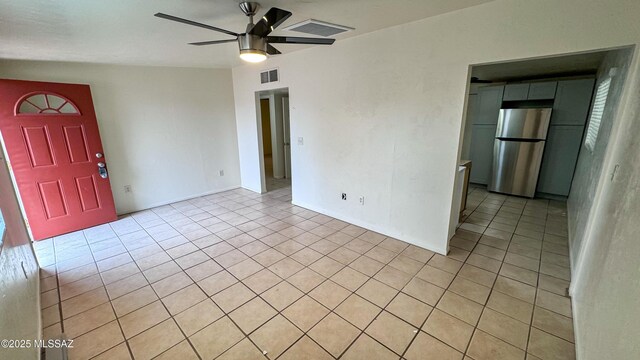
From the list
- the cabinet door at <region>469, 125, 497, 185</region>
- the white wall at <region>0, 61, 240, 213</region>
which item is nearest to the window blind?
the cabinet door at <region>469, 125, 497, 185</region>

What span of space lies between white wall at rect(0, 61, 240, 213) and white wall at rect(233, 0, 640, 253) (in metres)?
1.41

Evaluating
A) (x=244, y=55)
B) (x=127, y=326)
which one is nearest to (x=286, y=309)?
(x=127, y=326)

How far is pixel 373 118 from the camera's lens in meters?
3.17

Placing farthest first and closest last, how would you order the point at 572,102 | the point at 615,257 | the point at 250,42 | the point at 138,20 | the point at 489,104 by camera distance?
the point at 489,104 → the point at 572,102 → the point at 138,20 → the point at 250,42 → the point at 615,257

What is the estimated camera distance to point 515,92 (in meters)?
4.74

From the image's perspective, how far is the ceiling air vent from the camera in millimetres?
2398

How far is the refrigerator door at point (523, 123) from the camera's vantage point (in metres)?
4.33

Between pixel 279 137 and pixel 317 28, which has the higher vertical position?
pixel 317 28

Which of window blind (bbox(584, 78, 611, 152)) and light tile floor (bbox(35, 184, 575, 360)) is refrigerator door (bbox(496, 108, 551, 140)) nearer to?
window blind (bbox(584, 78, 611, 152))

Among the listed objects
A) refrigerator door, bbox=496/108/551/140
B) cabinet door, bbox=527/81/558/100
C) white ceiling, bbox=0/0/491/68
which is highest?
white ceiling, bbox=0/0/491/68

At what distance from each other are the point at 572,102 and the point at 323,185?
4.29 metres

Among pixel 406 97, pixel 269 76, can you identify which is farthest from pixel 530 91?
pixel 269 76

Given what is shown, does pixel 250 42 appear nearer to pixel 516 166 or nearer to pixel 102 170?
pixel 102 170

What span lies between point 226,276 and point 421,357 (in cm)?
183
